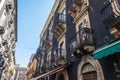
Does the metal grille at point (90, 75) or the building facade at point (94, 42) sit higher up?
the building facade at point (94, 42)

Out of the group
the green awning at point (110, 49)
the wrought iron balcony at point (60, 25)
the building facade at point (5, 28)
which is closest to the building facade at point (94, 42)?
the green awning at point (110, 49)

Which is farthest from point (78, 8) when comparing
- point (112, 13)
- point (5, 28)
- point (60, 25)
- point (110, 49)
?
point (5, 28)

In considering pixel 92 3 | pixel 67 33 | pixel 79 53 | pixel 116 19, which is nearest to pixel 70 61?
pixel 79 53

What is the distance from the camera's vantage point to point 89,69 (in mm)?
8891

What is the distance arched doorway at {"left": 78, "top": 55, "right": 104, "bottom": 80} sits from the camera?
→ 25.6 feet

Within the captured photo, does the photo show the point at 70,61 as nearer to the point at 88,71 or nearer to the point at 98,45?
the point at 88,71

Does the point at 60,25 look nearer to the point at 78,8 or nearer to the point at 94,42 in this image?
the point at 78,8

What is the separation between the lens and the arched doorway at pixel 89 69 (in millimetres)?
7805

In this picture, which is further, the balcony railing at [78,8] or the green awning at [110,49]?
the balcony railing at [78,8]

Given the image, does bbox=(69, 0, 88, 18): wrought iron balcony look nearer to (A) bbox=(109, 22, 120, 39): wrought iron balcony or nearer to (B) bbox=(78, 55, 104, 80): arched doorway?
(B) bbox=(78, 55, 104, 80): arched doorway

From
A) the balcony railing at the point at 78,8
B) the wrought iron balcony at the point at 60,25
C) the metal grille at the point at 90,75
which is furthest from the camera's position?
the wrought iron balcony at the point at 60,25

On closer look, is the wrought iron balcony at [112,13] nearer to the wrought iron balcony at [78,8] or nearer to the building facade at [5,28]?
the wrought iron balcony at [78,8]

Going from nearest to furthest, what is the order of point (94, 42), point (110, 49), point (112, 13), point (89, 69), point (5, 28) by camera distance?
1. point (110, 49)
2. point (112, 13)
3. point (94, 42)
4. point (89, 69)
5. point (5, 28)

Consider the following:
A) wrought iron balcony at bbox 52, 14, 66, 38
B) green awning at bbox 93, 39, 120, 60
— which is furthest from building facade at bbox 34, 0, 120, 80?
wrought iron balcony at bbox 52, 14, 66, 38
